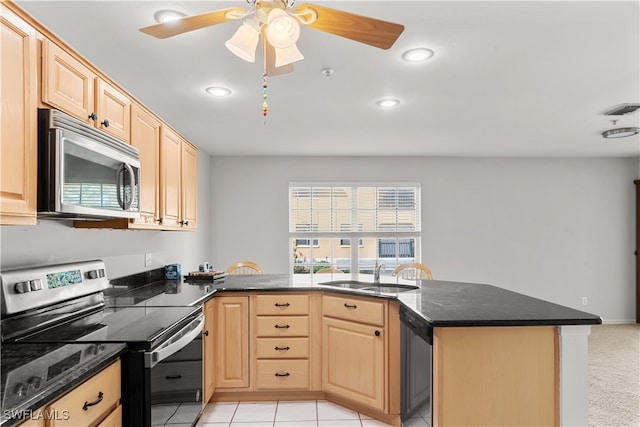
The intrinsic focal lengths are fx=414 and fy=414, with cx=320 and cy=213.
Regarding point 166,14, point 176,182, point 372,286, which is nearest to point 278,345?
point 372,286

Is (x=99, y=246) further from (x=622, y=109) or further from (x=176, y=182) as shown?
(x=622, y=109)

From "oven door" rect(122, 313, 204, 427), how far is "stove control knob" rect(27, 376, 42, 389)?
410 millimetres

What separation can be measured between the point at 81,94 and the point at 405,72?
1.84 metres

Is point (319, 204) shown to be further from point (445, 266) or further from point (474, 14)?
point (474, 14)

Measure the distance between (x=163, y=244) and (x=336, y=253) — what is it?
2.57 metres

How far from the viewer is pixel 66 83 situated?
1.71 meters

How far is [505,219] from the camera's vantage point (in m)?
5.88

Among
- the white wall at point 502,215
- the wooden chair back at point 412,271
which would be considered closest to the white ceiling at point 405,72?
the white wall at point 502,215

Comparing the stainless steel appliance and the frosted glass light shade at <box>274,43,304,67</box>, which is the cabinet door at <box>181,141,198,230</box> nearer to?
the stainless steel appliance

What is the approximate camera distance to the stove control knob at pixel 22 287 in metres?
1.76

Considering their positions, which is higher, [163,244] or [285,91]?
[285,91]

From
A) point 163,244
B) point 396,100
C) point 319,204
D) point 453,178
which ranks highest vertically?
point 396,100

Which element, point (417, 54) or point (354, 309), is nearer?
point (417, 54)

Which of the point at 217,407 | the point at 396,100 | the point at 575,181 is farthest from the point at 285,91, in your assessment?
the point at 575,181
